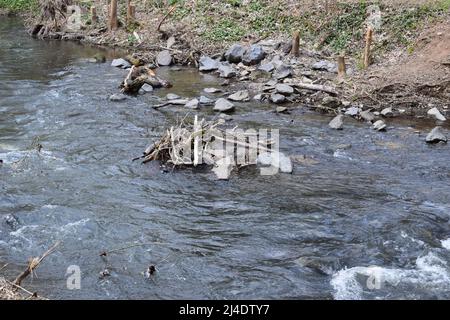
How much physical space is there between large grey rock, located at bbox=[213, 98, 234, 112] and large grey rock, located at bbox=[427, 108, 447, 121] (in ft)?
15.0

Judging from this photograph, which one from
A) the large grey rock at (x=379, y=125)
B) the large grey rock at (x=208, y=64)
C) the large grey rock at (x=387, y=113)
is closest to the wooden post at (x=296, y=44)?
the large grey rock at (x=208, y=64)

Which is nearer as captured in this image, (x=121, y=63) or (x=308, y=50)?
(x=308, y=50)

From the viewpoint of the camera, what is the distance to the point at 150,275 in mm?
6562

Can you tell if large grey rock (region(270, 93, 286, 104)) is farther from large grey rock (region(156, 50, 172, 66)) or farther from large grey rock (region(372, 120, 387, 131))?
large grey rock (region(156, 50, 172, 66))

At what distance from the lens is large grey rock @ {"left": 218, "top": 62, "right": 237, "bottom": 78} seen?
16578 mm

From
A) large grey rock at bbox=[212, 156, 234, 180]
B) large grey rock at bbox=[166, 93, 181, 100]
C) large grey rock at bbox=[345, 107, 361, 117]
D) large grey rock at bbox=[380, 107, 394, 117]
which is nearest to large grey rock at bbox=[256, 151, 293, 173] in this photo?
large grey rock at bbox=[212, 156, 234, 180]

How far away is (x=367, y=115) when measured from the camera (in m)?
12.7

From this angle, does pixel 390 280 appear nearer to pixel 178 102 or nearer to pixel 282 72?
pixel 178 102

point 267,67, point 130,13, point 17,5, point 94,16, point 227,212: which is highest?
point 130,13

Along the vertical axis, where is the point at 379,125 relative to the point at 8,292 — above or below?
below

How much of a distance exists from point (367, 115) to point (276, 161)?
3.59 meters

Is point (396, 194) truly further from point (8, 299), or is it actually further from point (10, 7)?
point (10, 7)

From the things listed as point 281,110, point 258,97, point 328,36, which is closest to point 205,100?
point 258,97

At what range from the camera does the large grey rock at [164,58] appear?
18438 mm
